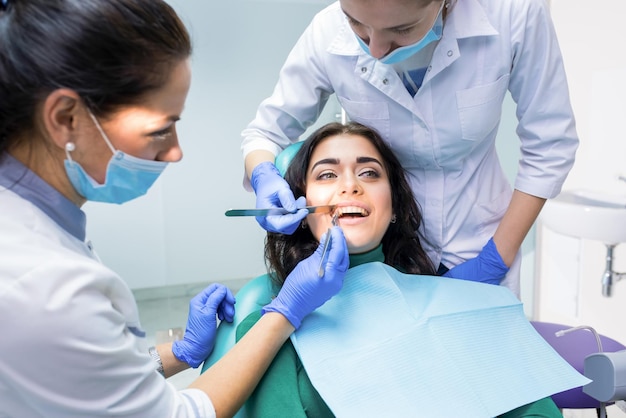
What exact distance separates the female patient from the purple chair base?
0.42 meters

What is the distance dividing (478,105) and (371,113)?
10.7 inches

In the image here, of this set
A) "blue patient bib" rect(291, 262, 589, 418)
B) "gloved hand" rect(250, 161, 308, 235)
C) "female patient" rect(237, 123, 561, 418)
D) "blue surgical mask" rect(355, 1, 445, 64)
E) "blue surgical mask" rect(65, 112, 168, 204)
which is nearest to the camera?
"blue surgical mask" rect(65, 112, 168, 204)

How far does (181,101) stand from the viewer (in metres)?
0.92

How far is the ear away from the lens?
0.79 metres

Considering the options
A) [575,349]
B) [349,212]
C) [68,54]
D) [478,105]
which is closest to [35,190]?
[68,54]

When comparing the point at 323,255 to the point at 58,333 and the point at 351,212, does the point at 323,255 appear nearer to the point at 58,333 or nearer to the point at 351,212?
the point at 351,212

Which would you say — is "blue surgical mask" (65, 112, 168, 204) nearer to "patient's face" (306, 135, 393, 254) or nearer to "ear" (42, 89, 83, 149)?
"ear" (42, 89, 83, 149)

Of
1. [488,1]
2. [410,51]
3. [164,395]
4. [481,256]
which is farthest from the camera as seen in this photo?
[481,256]

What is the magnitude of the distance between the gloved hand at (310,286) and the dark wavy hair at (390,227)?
11.0 inches

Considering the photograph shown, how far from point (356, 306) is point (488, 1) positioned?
0.80 meters

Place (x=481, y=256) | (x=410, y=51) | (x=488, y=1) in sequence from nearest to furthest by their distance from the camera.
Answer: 1. (x=410, y=51)
2. (x=488, y=1)
3. (x=481, y=256)

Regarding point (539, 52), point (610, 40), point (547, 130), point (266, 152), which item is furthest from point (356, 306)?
point (610, 40)

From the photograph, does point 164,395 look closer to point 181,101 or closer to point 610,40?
point 181,101

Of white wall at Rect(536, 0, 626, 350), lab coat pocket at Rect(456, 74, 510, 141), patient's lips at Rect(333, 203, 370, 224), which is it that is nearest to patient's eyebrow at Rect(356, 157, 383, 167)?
patient's lips at Rect(333, 203, 370, 224)
